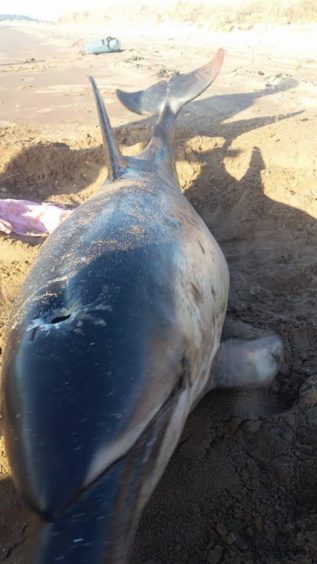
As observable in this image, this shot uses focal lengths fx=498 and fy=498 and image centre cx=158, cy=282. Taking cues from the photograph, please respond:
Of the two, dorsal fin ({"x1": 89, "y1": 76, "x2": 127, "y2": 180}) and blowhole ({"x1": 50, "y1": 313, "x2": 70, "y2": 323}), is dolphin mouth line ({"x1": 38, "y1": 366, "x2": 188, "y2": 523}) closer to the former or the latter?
blowhole ({"x1": 50, "y1": 313, "x2": 70, "y2": 323})

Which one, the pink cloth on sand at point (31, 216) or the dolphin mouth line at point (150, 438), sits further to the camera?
the pink cloth on sand at point (31, 216)

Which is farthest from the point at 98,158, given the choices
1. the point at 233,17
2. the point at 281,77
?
the point at 233,17

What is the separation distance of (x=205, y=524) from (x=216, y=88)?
12.9 meters

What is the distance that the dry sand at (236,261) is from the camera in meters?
2.89

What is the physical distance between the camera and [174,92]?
8594 mm

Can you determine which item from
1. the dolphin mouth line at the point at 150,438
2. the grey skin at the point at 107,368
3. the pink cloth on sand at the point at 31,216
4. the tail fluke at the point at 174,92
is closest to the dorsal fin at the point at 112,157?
the grey skin at the point at 107,368

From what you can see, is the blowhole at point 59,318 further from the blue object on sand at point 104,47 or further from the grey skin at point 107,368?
the blue object on sand at point 104,47

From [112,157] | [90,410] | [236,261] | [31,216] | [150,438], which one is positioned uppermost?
[112,157]

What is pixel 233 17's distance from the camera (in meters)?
35.3

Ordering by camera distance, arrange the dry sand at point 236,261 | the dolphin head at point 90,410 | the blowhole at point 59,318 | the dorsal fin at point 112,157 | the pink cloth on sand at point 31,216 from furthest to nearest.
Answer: the pink cloth on sand at point 31,216
the dorsal fin at point 112,157
the dry sand at point 236,261
the blowhole at point 59,318
the dolphin head at point 90,410

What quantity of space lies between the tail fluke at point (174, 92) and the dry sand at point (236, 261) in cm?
49

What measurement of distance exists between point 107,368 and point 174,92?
23.9 feet

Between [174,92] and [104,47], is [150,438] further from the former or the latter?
[104,47]

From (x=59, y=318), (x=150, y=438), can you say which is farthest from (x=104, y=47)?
(x=150, y=438)
